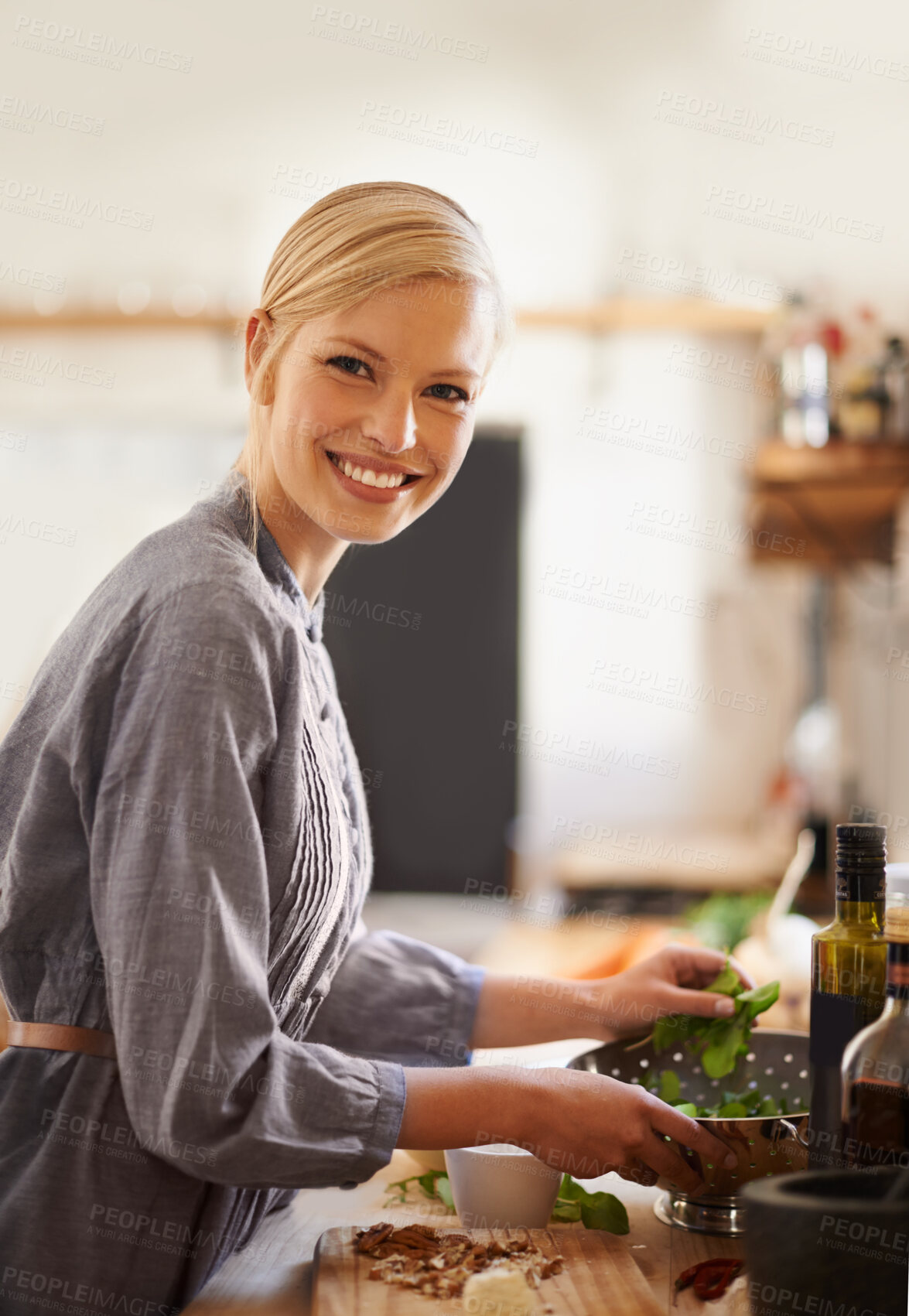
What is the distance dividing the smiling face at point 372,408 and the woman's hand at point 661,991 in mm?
455

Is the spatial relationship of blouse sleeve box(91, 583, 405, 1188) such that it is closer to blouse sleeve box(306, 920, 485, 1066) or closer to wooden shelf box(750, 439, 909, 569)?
blouse sleeve box(306, 920, 485, 1066)

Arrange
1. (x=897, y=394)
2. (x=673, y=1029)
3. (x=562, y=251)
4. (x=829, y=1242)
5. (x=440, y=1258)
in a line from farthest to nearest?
(x=562, y=251) < (x=897, y=394) < (x=673, y=1029) < (x=440, y=1258) < (x=829, y=1242)

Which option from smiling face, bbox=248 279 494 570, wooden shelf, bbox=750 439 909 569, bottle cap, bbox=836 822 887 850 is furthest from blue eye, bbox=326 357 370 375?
wooden shelf, bbox=750 439 909 569

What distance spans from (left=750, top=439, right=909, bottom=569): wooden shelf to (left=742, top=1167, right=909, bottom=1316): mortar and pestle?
7.69 ft

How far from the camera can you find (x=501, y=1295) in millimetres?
753

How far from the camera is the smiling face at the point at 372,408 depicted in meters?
0.86

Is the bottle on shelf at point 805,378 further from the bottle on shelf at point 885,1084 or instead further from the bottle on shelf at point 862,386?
the bottle on shelf at point 885,1084

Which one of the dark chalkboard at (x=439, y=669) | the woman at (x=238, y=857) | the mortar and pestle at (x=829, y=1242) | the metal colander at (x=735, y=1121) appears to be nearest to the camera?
the mortar and pestle at (x=829, y=1242)

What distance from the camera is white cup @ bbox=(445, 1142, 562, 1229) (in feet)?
2.88

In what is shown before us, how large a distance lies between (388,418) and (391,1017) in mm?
550

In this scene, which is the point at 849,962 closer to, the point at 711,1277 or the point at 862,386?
the point at 711,1277

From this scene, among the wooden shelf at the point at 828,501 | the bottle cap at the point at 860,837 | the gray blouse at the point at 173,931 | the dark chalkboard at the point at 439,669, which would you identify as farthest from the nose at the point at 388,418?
the dark chalkboard at the point at 439,669

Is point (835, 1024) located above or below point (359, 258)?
below

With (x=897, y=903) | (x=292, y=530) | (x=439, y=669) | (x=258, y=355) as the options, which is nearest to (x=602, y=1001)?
(x=897, y=903)
